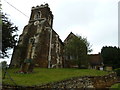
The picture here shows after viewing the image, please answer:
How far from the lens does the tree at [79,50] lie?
33.5 metres

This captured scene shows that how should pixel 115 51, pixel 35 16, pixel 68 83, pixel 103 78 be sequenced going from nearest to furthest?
1. pixel 68 83
2. pixel 103 78
3. pixel 35 16
4. pixel 115 51

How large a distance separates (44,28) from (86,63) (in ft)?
38.5

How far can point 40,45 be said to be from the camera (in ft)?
110

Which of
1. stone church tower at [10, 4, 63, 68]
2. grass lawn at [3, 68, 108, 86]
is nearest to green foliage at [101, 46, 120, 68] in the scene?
stone church tower at [10, 4, 63, 68]

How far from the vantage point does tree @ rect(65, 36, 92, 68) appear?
110 ft

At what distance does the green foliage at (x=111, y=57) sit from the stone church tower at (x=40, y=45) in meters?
15.8

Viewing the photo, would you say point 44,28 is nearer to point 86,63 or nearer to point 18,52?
point 18,52

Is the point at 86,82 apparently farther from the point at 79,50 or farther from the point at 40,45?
the point at 40,45

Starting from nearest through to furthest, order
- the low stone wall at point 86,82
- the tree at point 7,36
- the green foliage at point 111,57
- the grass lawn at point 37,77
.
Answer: the grass lawn at point 37,77, the low stone wall at point 86,82, the tree at point 7,36, the green foliage at point 111,57

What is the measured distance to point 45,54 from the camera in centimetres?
3297

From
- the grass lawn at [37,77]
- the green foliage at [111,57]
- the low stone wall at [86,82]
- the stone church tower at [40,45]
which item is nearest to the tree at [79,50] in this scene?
the stone church tower at [40,45]

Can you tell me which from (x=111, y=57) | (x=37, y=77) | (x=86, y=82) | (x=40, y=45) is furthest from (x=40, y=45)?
(x=111, y=57)

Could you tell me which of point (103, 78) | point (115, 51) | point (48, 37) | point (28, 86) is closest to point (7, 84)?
point (28, 86)

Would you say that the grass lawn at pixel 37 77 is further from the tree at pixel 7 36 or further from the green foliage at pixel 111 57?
the green foliage at pixel 111 57
